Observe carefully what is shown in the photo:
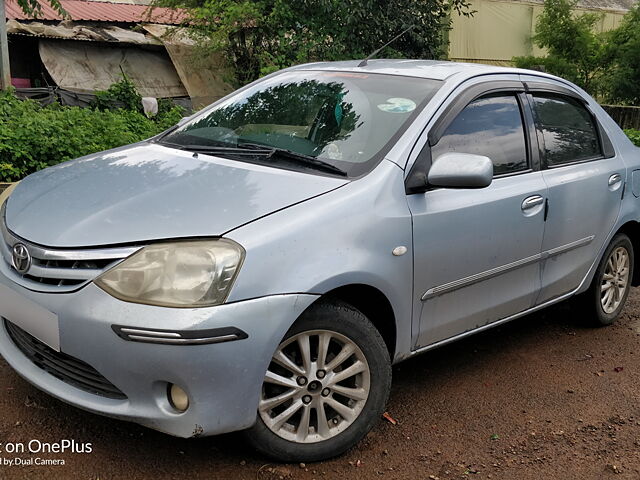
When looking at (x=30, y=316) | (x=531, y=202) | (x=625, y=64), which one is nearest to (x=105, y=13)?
(x=625, y=64)

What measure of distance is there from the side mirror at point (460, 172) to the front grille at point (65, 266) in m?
1.32

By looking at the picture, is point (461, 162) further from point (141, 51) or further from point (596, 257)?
point (141, 51)

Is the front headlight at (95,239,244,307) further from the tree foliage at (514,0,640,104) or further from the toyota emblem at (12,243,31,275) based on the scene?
the tree foliage at (514,0,640,104)

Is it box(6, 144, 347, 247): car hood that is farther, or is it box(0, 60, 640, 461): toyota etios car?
box(6, 144, 347, 247): car hood

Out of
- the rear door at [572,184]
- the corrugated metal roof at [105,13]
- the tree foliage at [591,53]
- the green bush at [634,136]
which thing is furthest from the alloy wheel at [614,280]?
the tree foliage at [591,53]

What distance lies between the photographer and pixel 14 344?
2.96 m

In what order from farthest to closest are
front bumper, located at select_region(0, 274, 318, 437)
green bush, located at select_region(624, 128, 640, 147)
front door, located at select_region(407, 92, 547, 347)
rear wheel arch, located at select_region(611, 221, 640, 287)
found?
green bush, located at select_region(624, 128, 640, 147) < rear wheel arch, located at select_region(611, 221, 640, 287) < front door, located at select_region(407, 92, 547, 347) < front bumper, located at select_region(0, 274, 318, 437)

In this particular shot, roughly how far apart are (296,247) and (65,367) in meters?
1.00

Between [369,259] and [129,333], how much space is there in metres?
1.00

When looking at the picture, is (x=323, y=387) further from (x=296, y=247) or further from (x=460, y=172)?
(x=460, y=172)

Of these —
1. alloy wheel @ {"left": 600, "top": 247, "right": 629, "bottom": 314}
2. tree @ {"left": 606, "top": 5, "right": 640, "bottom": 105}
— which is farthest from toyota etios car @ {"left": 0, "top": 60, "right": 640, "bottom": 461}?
tree @ {"left": 606, "top": 5, "right": 640, "bottom": 105}

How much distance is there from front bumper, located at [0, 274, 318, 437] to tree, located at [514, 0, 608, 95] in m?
16.7

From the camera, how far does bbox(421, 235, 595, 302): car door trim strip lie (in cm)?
324

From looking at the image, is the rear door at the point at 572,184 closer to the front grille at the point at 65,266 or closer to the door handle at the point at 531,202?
the door handle at the point at 531,202
